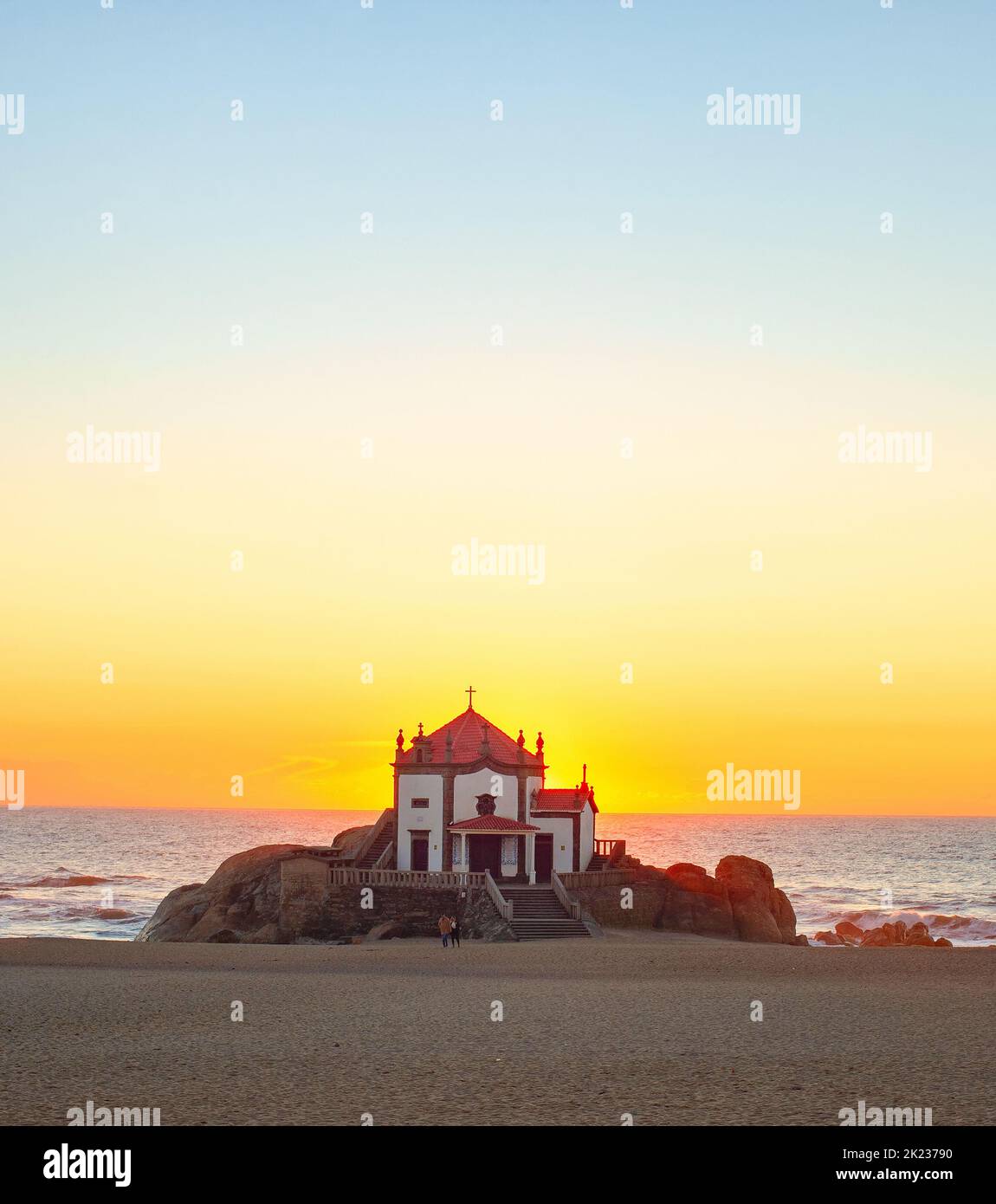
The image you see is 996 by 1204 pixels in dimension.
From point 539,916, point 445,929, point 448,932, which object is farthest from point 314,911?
point 539,916

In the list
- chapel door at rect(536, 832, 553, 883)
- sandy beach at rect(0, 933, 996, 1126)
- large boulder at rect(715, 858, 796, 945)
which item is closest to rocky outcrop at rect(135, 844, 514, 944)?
chapel door at rect(536, 832, 553, 883)

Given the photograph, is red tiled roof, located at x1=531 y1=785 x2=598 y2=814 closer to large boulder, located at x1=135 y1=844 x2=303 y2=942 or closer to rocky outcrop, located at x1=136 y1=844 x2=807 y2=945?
rocky outcrop, located at x1=136 y1=844 x2=807 y2=945

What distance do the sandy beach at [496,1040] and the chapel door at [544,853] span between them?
2108 centimetres

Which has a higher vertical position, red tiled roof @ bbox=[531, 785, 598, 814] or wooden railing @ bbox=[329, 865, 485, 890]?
red tiled roof @ bbox=[531, 785, 598, 814]

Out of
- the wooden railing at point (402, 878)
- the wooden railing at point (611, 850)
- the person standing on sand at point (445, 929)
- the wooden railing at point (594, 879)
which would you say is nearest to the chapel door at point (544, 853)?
the wooden railing at point (611, 850)

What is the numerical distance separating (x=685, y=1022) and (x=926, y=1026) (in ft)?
15.3

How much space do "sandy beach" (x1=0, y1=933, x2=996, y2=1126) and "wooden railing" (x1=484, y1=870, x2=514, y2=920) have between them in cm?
1040

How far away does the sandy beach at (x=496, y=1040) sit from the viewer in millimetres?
17406

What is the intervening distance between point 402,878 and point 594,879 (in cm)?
831

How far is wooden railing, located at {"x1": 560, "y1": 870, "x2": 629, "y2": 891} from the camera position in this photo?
5309 centimetres

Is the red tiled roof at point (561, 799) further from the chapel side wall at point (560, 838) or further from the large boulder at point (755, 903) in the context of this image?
the large boulder at point (755, 903)

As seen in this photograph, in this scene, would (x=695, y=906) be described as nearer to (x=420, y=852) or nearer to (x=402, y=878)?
(x=420, y=852)

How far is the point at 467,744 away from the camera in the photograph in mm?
59938
